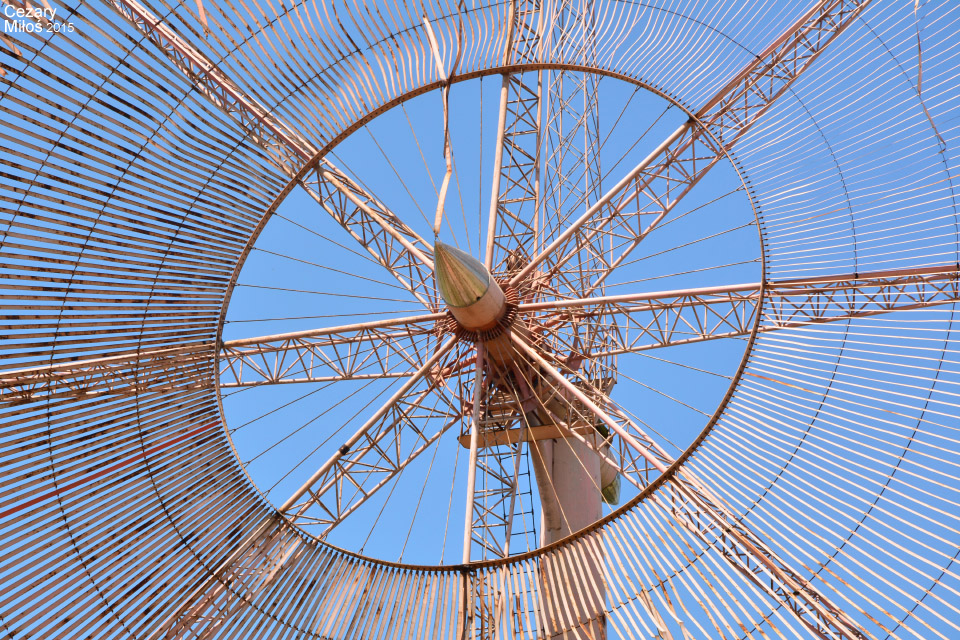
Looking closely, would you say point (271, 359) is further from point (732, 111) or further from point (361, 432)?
point (732, 111)

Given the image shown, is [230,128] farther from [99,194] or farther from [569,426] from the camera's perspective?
[569,426]

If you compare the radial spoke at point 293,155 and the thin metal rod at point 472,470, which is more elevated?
the radial spoke at point 293,155

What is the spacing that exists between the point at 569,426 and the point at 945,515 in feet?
19.4

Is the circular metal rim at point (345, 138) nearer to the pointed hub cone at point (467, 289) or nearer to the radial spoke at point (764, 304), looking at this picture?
the radial spoke at point (764, 304)

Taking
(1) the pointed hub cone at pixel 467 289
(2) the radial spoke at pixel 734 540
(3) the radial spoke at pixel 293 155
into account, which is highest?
(3) the radial spoke at pixel 293 155

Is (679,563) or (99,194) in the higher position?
(99,194)

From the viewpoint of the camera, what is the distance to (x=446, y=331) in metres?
16.2

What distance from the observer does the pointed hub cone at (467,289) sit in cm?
1398

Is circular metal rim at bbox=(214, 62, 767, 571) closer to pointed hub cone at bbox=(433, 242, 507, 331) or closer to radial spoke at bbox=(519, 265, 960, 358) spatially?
radial spoke at bbox=(519, 265, 960, 358)

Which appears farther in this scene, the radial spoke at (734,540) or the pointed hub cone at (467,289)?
the pointed hub cone at (467,289)

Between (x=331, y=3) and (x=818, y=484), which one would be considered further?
(x=331, y=3)

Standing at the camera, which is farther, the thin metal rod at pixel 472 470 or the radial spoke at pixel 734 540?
the thin metal rod at pixel 472 470

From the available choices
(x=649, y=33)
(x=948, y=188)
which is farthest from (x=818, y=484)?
(x=649, y=33)

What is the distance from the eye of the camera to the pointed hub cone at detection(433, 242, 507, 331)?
1398 centimetres
